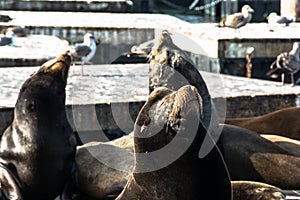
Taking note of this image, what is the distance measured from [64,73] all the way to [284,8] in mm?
12397

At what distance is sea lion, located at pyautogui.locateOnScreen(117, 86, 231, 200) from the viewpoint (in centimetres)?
307

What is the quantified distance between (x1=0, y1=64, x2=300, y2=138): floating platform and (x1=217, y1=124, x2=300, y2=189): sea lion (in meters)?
1.12

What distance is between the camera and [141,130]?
3.21 metres

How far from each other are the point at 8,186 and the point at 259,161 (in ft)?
5.06

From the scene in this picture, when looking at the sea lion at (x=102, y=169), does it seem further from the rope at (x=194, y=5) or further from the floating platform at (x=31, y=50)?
the rope at (x=194, y=5)

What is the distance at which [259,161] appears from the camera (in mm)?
4773

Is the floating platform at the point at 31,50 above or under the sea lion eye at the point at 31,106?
under

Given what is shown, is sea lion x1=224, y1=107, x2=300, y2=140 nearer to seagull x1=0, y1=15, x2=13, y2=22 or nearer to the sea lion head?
the sea lion head

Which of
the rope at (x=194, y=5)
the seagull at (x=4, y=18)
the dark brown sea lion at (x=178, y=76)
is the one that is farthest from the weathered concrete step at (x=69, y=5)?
the dark brown sea lion at (x=178, y=76)

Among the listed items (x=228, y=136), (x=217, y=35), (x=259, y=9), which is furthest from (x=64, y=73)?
(x=259, y=9)

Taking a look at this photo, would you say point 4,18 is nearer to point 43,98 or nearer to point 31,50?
point 31,50

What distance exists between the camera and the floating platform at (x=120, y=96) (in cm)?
616

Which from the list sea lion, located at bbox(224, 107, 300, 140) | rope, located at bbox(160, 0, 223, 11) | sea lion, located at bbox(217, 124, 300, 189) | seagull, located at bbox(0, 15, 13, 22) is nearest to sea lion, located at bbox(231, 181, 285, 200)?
sea lion, located at bbox(217, 124, 300, 189)

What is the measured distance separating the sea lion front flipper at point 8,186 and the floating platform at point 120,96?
1.67m
